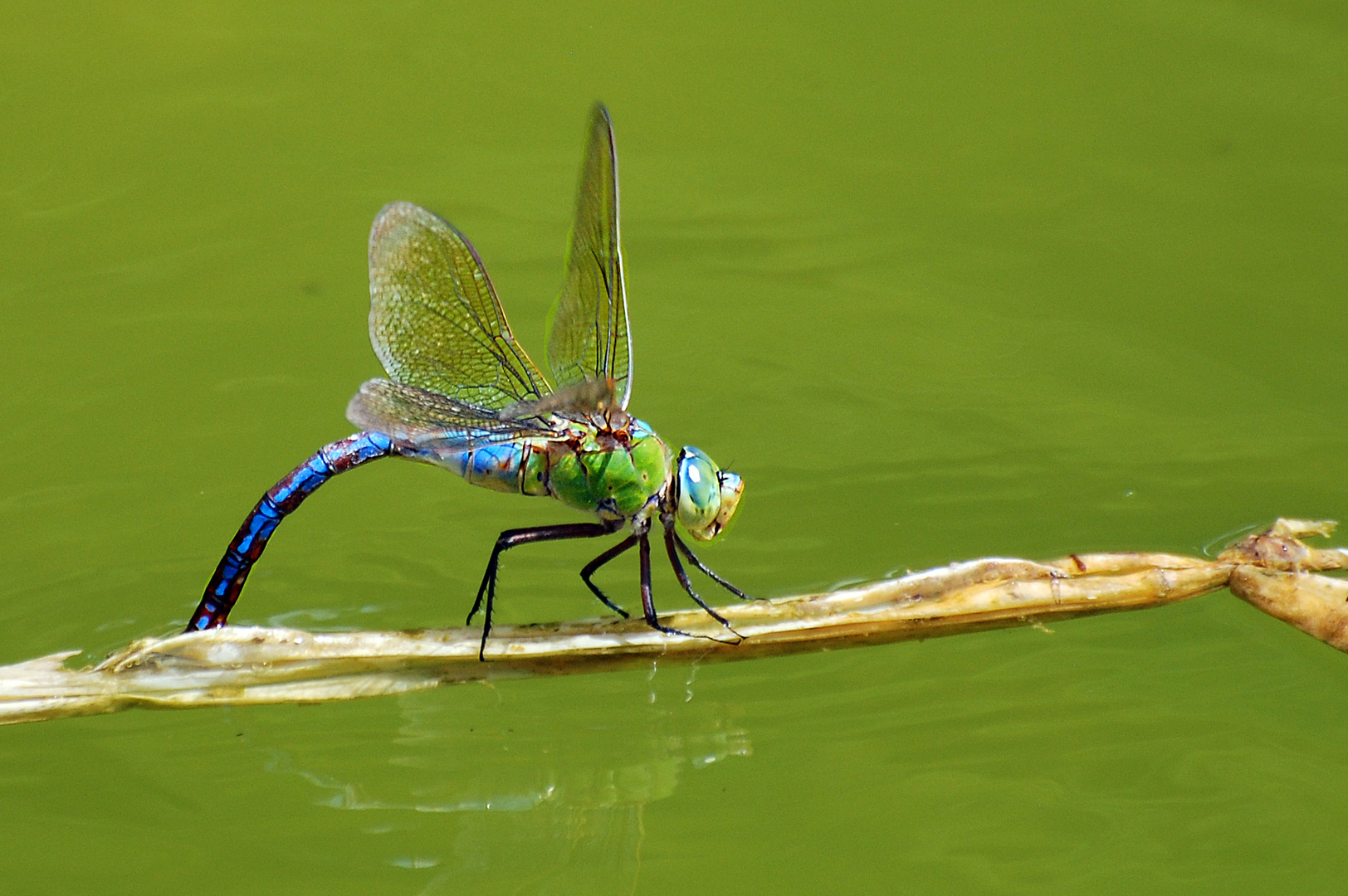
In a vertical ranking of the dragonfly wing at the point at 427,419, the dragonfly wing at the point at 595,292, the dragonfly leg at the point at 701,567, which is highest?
the dragonfly wing at the point at 595,292

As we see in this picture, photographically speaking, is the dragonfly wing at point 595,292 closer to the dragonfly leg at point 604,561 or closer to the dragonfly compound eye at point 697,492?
the dragonfly compound eye at point 697,492

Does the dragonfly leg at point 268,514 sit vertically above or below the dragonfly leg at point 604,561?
above

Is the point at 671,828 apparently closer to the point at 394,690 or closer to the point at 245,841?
the point at 394,690

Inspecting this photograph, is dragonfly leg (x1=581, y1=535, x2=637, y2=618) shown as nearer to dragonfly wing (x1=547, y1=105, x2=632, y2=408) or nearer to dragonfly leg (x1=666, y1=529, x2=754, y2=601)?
dragonfly leg (x1=666, y1=529, x2=754, y2=601)

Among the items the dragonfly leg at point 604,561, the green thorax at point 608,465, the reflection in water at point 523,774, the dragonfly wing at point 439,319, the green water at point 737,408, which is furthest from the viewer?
the dragonfly wing at point 439,319

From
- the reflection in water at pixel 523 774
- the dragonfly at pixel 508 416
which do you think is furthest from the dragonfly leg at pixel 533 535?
the reflection in water at pixel 523 774

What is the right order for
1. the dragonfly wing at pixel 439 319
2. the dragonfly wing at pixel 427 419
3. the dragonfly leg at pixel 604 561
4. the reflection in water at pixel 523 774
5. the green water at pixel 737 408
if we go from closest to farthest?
the reflection in water at pixel 523 774
the green water at pixel 737 408
the dragonfly wing at pixel 427 419
the dragonfly leg at pixel 604 561
the dragonfly wing at pixel 439 319

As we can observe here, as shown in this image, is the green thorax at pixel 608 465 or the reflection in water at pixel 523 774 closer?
the reflection in water at pixel 523 774
